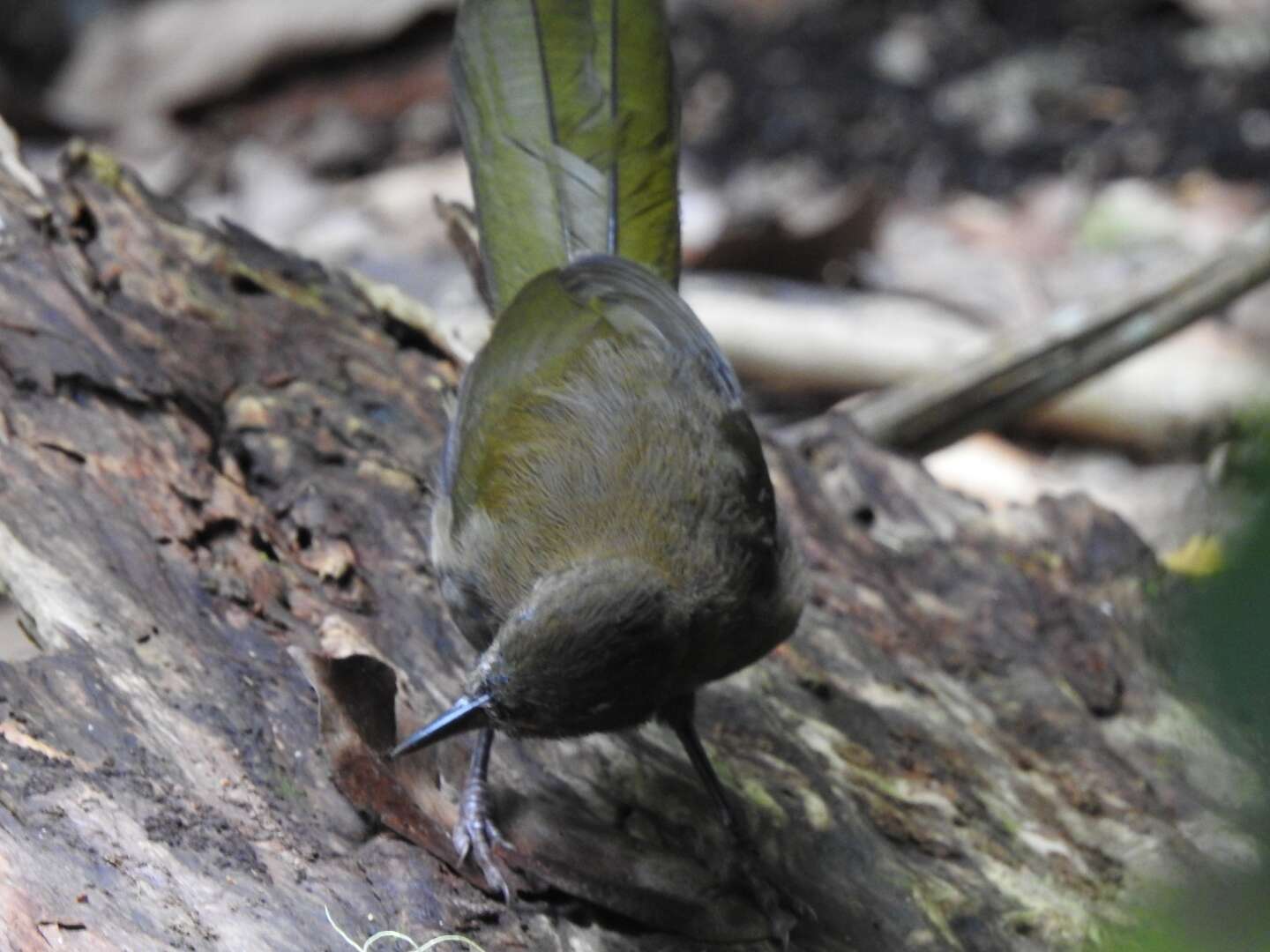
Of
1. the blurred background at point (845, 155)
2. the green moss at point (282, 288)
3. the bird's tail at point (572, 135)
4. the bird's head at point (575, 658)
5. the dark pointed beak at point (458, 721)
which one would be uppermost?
the blurred background at point (845, 155)

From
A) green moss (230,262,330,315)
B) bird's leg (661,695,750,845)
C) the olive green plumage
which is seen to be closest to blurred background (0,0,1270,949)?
green moss (230,262,330,315)

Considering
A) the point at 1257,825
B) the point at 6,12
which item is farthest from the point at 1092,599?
the point at 6,12

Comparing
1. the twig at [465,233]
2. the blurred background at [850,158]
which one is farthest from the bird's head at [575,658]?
the blurred background at [850,158]

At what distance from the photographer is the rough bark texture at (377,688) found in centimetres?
278

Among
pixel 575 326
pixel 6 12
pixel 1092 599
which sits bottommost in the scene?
pixel 1092 599

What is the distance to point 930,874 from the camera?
3377 millimetres

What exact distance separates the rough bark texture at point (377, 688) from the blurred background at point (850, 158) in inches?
59.2

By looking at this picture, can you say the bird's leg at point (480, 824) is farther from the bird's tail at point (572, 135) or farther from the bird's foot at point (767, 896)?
the bird's tail at point (572, 135)

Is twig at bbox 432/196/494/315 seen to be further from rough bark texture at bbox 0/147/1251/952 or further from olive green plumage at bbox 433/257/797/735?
olive green plumage at bbox 433/257/797/735

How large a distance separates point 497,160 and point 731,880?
1939 mm

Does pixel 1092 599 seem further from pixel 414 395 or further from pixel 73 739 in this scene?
pixel 73 739

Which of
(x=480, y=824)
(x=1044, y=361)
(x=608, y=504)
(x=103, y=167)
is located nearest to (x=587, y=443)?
(x=608, y=504)

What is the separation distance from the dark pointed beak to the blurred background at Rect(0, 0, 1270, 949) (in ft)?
9.56

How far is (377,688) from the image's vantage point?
3021 mm
